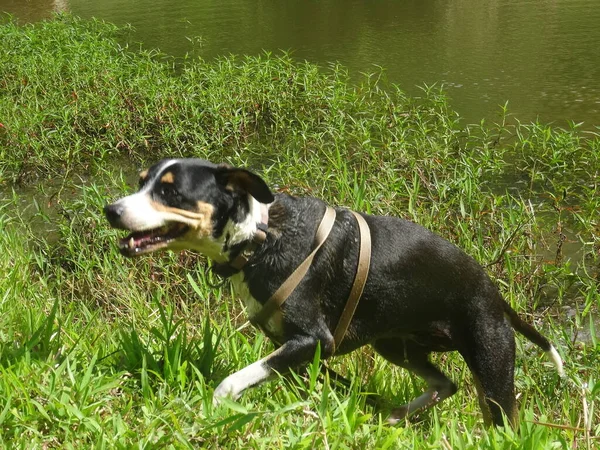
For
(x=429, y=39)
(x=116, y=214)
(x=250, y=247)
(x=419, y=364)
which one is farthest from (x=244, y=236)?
(x=429, y=39)

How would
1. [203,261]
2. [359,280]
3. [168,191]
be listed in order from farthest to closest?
[203,261], [359,280], [168,191]

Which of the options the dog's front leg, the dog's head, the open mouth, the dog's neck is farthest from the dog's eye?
the dog's front leg

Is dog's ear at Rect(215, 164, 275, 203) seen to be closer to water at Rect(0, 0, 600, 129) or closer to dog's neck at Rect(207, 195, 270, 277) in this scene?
dog's neck at Rect(207, 195, 270, 277)

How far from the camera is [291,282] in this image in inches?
131

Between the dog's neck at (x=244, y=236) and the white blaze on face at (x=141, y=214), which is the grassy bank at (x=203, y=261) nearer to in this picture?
the dog's neck at (x=244, y=236)

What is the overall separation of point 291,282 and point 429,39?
12167 millimetres

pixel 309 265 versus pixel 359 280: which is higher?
pixel 309 265

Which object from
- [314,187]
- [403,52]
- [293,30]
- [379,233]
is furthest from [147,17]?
[379,233]

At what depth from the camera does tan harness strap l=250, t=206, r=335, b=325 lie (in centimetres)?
331

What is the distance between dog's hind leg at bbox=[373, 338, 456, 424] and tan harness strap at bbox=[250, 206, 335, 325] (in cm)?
88

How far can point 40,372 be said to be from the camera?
3143 millimetres

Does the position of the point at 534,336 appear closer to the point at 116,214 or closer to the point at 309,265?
the point at 309,265

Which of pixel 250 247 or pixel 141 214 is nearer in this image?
pixel 141 214

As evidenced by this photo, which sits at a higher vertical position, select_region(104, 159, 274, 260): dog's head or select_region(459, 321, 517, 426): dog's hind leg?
select_region(104, 159, 274, 260): dog's head
